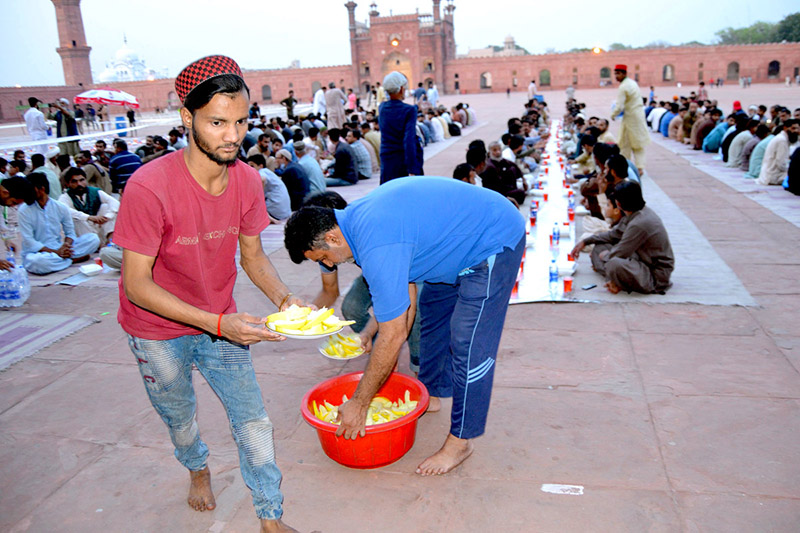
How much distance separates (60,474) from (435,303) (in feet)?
6.98

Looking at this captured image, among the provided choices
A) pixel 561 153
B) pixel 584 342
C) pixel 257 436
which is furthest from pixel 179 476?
pixel 561 153

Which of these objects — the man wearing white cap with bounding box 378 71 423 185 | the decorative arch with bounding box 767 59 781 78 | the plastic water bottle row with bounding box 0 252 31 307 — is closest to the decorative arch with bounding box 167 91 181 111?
the decorative arch with bounding box 767 59 781 78

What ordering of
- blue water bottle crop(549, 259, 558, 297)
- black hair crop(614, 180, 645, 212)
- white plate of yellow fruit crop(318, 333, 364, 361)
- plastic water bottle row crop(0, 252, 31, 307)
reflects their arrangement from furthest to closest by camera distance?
plastic water bottle row crop(0, 252, 31, 307), blue water bottle crop(549, 259, 558, 297), black hair crop(614, 180, 645, 212), white plate of yellow fruit crop(318, 333, 364, 361)

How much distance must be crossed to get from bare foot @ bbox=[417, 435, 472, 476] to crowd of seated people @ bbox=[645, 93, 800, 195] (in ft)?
26.8

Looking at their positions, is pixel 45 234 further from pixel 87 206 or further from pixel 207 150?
pixel 207 150

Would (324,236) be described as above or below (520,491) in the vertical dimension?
above

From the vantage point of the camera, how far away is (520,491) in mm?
2875

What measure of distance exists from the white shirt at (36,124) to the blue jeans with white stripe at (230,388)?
18036 mm

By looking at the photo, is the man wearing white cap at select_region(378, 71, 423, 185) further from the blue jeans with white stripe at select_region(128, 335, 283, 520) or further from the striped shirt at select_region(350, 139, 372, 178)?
the striped shirt at select_region(350, 139, 372, 178)

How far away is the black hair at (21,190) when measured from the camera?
679 cm

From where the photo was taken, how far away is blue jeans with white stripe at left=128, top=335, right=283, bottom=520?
2.42 metres

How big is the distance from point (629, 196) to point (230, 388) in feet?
12.7

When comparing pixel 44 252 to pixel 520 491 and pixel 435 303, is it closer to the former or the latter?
pixel 435 303

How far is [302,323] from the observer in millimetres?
2432
